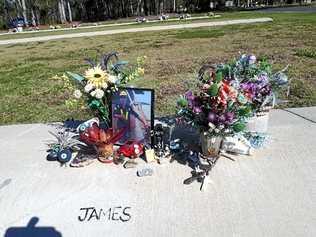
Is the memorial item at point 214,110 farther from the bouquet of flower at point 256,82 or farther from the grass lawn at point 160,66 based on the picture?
the grass lawn at point 160,66

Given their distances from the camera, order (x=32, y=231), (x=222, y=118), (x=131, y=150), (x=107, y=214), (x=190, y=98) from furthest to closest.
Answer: (x=131, y=150)
(x=190, y=98)
(x=222, y=118)
(x=107, y=214)
(x=32, y=231)

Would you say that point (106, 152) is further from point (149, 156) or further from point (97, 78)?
point (97, 78)

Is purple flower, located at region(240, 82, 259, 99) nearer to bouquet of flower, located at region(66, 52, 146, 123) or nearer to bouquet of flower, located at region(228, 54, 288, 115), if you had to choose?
bouquet of flower, located at region(228, 54, 288, 115)

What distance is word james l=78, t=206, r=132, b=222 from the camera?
2.48 meters

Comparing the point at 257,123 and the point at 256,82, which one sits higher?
the point at 256,82

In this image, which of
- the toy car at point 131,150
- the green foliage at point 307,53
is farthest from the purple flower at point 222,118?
the green foliage at point 307,53

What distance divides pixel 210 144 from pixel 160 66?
19.2 feet

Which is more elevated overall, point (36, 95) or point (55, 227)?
point (55, 227)

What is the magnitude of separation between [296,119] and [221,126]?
1.29 metres

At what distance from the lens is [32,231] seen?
242cm

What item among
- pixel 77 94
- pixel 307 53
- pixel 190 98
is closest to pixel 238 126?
pixel 190 98

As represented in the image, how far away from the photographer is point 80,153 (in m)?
3.25

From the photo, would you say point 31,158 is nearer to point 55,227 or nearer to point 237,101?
point 55,227

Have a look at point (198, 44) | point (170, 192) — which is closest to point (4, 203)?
point (170, 192)
